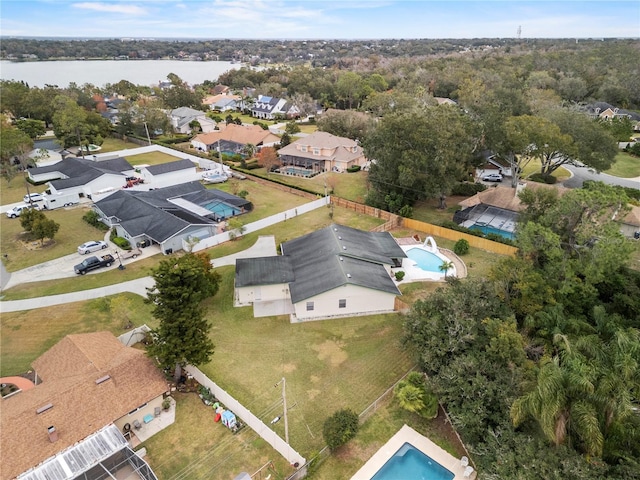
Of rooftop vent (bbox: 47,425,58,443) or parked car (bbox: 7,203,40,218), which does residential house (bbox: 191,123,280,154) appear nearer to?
parked car (bbox: 7,203,40,218)

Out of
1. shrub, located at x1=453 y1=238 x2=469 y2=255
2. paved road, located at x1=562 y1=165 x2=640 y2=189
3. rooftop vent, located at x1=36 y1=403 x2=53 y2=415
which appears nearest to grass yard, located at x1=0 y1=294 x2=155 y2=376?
rooftop vent, located at x1=36 y1=403 x2=53 y2=415

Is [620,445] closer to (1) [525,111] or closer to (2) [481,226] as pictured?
(2) [481,226]

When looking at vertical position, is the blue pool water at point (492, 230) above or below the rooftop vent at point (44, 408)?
below

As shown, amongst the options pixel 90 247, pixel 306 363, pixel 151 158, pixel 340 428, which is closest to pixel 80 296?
pixel 90 247

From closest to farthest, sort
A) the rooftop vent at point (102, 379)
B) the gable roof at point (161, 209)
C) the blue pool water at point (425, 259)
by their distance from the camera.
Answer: the rooftop vent at point (102, 379), the blue pool water at point (425, 259), the gable roof at point (161, 209)

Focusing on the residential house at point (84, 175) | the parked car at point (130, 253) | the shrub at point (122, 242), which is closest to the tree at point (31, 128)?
the residential house at point (84, 175)

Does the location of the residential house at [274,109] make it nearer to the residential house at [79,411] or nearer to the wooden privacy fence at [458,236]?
the wooden privacy fence at [458,236]

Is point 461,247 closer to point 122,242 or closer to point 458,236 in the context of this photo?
point 458,236
